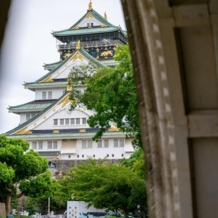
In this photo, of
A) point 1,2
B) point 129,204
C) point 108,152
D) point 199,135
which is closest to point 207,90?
point 199,135

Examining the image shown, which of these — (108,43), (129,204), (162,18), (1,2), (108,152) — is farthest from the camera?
(108,43)

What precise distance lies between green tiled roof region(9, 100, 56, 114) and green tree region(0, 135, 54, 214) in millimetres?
18450

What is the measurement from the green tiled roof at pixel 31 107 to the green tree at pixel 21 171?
60.5 feet

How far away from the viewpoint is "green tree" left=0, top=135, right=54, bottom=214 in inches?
1104

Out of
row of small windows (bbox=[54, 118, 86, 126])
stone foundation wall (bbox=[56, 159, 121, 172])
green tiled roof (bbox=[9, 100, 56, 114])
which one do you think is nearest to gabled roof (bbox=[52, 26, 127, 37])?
green tiled roof (bbox=[9, 100, 56, 114])

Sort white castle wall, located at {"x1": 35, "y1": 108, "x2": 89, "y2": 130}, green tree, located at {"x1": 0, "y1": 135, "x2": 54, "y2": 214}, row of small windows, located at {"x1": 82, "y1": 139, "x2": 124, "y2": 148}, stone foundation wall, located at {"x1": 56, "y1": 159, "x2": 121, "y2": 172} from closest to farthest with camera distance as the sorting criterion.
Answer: green tree, located at {"x1": 0, "y1": 135, "x2": 54, "y2": 214}, stone foundation wall, located at {"x1": 56, "y1": 159, "x2": 121, "y2": 172}, row of small windows, located at {"x1": 82, "y1": 139, "x2": 124, "y2": 148}, white castle wall, located at {"x1": 35, "y1": 108, "x2": 89, "y2": 130}

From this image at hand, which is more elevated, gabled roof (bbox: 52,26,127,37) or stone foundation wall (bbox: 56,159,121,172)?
gabled roof (bbox: 52,26,127,37)

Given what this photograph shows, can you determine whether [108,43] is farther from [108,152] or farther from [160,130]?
[160,130]

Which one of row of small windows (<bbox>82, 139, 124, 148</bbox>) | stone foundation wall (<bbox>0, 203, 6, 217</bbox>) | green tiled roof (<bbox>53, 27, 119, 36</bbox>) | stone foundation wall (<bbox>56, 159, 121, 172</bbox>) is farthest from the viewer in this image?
green tiled roof (<bbox>53, 27, 119, 36</bbox>)

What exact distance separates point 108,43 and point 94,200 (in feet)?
100

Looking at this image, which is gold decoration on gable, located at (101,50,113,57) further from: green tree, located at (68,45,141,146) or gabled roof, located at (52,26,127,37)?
green tree, located at (68,45,141,146)

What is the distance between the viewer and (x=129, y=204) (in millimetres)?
19922

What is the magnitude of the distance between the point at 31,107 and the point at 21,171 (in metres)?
19.7

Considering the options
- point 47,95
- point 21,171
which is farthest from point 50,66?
point 21,171
